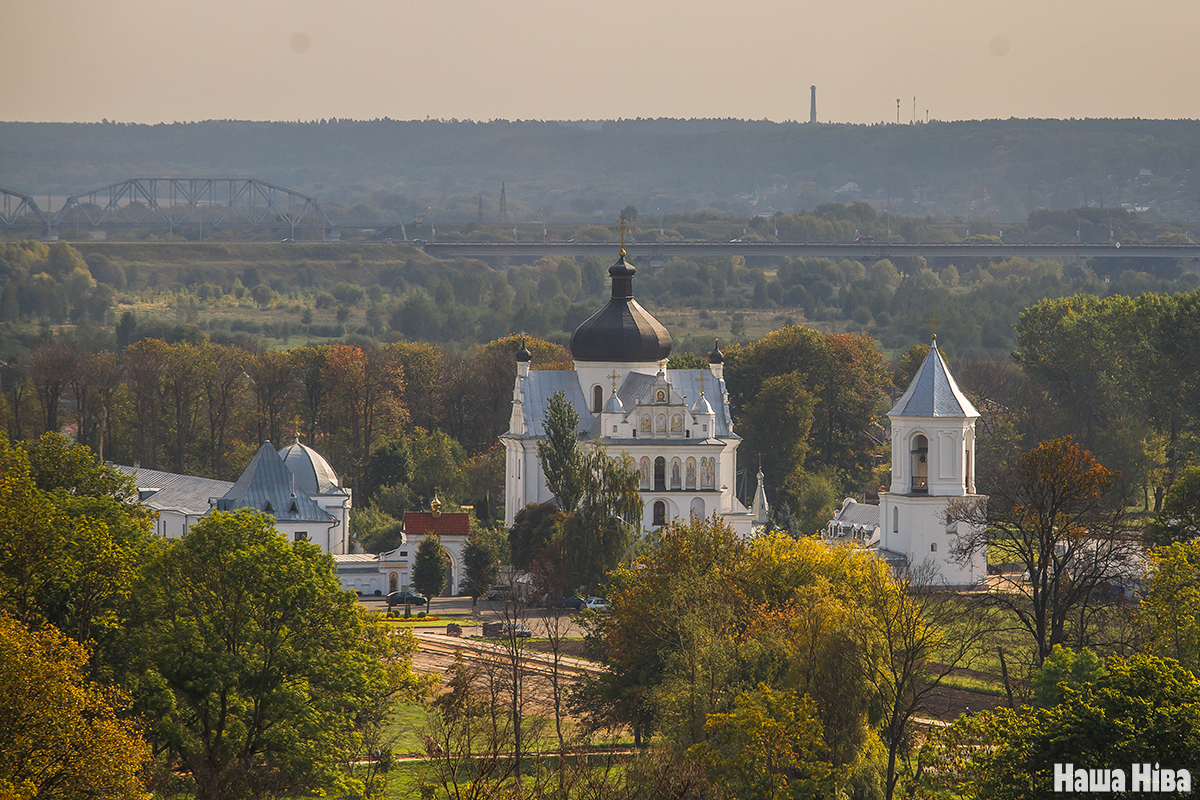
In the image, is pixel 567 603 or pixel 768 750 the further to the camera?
pixel 567 603

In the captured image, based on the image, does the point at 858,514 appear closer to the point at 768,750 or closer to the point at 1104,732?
the point at 768,750

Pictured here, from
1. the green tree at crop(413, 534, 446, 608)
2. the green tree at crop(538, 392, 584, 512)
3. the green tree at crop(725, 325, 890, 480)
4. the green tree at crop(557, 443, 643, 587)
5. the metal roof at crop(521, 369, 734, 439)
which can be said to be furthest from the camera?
the green tree at crop(725, 325, 890, 480)

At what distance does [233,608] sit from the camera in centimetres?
3816

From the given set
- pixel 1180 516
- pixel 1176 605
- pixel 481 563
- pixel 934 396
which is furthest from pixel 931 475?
pixel 1176 605

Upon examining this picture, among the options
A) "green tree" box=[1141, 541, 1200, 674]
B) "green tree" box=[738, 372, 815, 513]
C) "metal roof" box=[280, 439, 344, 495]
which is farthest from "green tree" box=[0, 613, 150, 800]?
"green tree" box=[738, 372, 815, 513]

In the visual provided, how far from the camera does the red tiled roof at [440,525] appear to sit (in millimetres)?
69812

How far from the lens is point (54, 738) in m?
30.5

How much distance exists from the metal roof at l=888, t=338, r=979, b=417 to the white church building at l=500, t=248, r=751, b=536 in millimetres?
6916

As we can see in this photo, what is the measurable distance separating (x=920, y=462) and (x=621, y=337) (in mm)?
12403

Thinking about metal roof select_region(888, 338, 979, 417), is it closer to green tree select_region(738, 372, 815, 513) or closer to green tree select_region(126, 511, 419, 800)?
green tree select_region(738, 372, 815, 513)

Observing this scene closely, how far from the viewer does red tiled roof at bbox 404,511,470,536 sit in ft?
Result: 229

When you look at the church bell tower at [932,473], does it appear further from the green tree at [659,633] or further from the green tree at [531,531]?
the green tree at [659,633]

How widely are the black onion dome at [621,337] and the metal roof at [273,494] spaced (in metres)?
11.4

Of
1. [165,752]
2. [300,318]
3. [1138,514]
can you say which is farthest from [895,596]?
[300,318]
